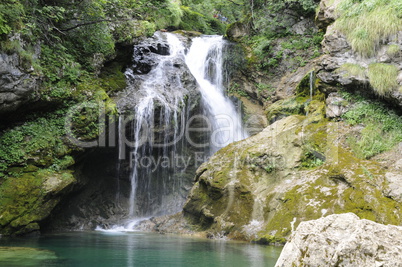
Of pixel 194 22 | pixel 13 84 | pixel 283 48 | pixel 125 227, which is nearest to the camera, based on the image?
pixel 13 84

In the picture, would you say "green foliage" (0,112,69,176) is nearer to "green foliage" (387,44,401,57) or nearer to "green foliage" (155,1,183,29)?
"green foliage" (387,44,401,57)

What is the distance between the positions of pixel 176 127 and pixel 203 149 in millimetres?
1901

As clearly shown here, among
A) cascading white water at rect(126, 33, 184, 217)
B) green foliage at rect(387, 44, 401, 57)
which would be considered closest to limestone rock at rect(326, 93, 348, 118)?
green foliage at rect(387, 44, 401, 57)

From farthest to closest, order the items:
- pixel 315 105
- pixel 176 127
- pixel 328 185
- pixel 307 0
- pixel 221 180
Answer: pixel 307 0
pixel 176 127
pixel 315 105
pixel 221 180
pixel 328 185

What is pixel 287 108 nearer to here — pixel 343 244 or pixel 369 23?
pixel 369 23

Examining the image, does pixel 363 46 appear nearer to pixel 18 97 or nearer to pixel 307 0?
pixel 307 0

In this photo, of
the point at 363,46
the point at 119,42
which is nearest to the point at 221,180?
the point at 363,46

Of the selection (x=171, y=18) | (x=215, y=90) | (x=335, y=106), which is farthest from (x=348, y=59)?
(x=171, y=18)

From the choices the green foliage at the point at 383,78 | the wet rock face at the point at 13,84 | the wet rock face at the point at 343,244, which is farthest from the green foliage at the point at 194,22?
the wet rock face at the point at 343,244

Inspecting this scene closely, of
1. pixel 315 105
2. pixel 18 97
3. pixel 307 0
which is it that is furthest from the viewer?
pixel 307 0

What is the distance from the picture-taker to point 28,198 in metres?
8.73

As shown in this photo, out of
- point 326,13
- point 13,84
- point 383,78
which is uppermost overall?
point 326,13

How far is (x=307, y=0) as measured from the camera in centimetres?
1584

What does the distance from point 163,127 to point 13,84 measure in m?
5.98
